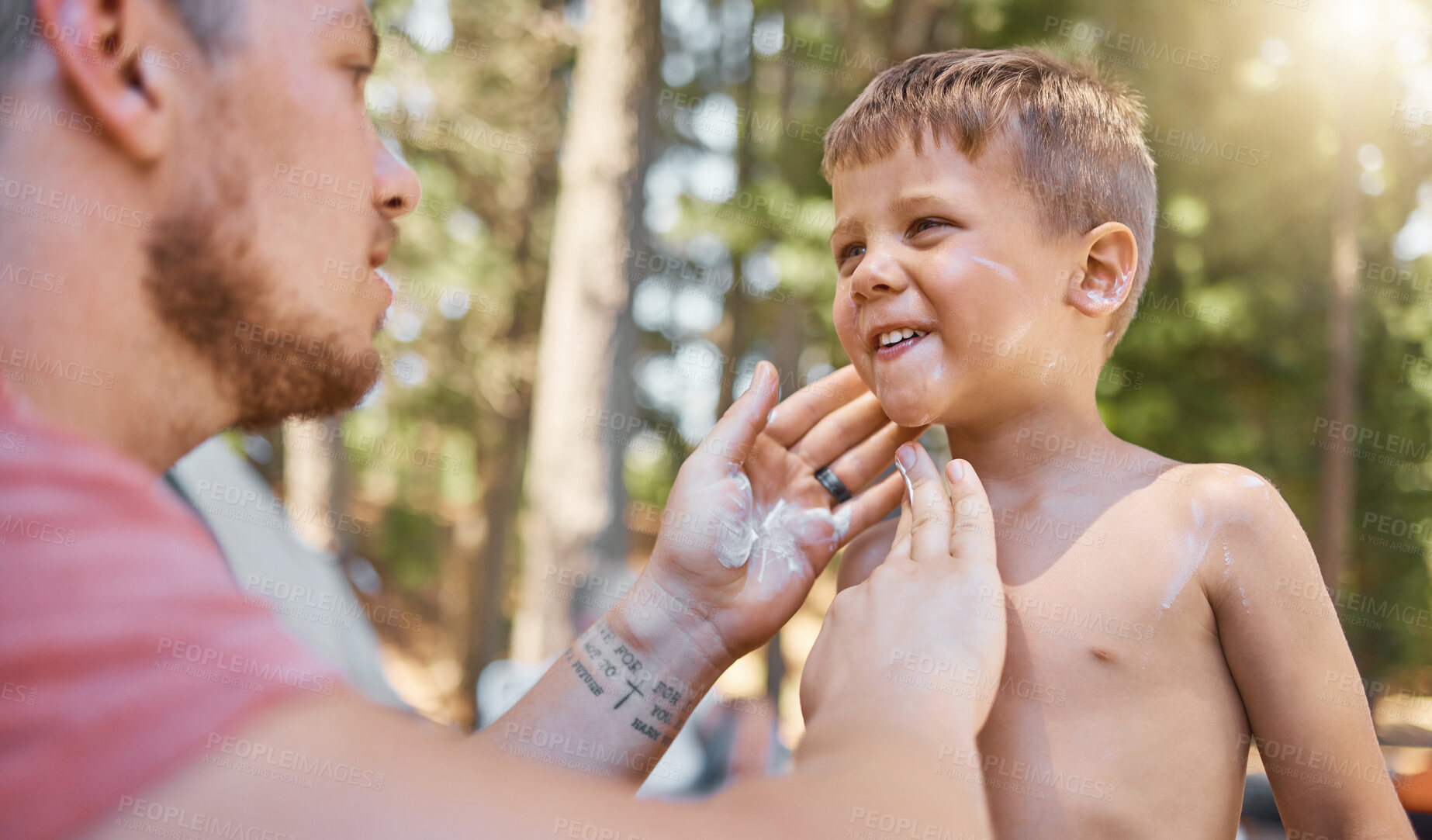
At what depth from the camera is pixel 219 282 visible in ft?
3.86

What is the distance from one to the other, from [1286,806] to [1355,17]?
6.81m

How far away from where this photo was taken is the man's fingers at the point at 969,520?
142cm

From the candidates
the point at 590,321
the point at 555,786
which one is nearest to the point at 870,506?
the point at 555,786

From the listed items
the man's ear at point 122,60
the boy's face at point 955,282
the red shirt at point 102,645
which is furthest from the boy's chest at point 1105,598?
the man's ear at point 122,60

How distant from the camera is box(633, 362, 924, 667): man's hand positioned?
183 cm

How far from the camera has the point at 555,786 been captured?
2.74ft

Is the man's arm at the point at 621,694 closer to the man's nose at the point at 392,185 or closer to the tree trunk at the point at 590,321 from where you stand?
the man's nose at the point at 392,185

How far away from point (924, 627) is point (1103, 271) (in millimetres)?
992

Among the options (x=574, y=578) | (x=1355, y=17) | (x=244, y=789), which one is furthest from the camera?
(x=1355, y=17)

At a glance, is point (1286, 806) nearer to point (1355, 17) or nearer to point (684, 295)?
point (1355, 17)

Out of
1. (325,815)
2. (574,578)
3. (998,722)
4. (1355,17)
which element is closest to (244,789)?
(325,815)

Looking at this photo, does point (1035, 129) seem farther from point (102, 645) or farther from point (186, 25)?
point (102, 645)

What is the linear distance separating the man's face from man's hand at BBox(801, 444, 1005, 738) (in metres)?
1.02

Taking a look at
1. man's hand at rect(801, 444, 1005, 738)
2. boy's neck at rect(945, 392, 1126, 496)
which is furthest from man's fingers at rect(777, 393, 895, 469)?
man's hand at rect(801, 444, 1005, 738)
